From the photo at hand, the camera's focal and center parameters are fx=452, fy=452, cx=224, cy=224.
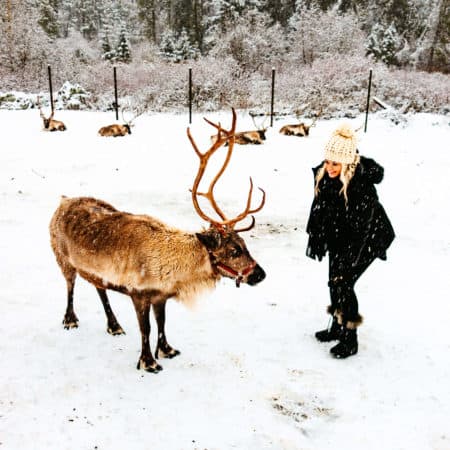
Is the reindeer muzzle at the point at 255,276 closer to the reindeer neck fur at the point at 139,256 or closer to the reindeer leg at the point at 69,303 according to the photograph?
the reindeer neck fur at the point at 139,256

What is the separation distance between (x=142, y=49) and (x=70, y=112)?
2379 centimetres

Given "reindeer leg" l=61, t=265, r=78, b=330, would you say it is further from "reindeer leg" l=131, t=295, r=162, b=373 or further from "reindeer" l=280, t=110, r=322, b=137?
"reindeer" l=280, t=110, r=322, b=137

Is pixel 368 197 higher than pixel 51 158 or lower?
higher

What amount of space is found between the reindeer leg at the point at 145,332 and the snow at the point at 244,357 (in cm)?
6

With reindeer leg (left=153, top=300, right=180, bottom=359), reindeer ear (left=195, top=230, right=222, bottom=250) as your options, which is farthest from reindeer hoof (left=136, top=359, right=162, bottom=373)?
reindeer ear (left=195, top=230, right=222, bottom=250)

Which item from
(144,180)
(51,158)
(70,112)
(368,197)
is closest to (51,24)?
(70,112)

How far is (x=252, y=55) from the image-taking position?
28375mm

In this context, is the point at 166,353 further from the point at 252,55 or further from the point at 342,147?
the point at 252,55

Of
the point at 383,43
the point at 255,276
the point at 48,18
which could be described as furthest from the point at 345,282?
the point at 48,18

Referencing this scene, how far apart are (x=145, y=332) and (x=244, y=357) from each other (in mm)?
819

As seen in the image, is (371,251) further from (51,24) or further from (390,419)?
(51,24)

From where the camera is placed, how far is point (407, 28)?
3328cm

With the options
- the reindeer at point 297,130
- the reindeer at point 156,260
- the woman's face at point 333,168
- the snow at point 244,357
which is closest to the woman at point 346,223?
the woman's face at point 333,168

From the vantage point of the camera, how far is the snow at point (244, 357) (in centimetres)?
274
